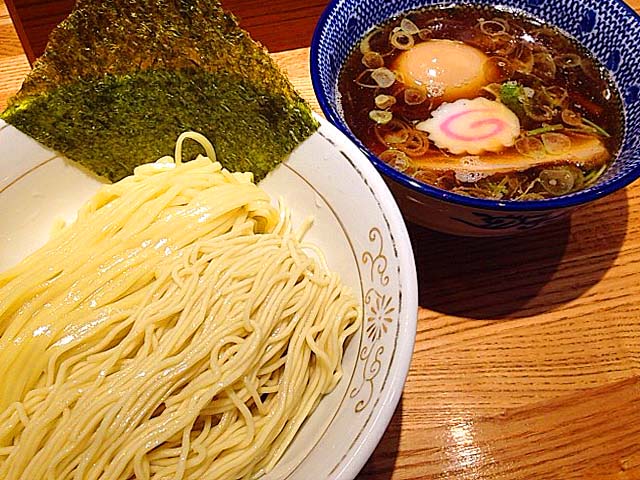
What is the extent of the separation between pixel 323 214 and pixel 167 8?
0.58m

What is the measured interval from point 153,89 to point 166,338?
0.61 meters

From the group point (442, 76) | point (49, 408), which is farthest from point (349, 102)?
point (49, 408)

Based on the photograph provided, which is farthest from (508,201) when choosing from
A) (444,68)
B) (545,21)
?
(545,21)

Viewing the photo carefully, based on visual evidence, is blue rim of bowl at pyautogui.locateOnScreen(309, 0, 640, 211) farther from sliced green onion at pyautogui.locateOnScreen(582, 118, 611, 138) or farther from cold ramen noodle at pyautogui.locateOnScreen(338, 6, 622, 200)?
sliced green onion at pyautogui.locateOnScreen(582, 118, 611, 138)

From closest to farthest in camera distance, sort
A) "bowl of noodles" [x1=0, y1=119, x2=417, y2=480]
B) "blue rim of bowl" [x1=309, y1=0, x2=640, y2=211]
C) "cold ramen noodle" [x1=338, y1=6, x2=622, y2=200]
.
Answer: "bowl of noodles" [x1=0, y1=119, x2=417, y2=480]
"blue rim of bowl" [x1=309, y1=0, x2=640, y2=211]
"cold ramen noodle" [x1=338, y1=6, x2=622, y2=200]

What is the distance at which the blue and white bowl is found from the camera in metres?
1.36

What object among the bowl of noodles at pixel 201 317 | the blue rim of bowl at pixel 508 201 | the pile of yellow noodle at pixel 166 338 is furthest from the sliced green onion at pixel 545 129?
the pile of yellow noodle at pixel 166 338

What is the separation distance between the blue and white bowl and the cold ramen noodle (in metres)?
0.03

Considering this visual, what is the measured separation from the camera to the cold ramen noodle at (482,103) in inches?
64.1

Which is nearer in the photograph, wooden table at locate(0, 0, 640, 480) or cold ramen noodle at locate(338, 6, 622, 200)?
wooden table at locate(0, 0, 640, 480)

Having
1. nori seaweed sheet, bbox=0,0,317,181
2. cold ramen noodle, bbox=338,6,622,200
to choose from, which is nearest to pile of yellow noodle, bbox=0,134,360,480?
nori seaweed sheet, bbox=0,0,317,181

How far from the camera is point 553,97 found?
1808 mm

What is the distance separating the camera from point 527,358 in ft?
4.92

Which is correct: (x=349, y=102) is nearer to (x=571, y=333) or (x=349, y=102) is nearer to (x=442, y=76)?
(x=442, y=76)
